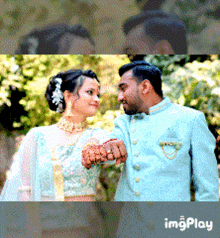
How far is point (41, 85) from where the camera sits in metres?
2.68

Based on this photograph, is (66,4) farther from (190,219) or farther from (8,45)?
(190,219)

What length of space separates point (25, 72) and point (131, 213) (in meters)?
1.60

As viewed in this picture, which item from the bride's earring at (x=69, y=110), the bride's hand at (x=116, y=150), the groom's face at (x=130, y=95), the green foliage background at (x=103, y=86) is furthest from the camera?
Result: the green foliage background at (x=103, y=86)

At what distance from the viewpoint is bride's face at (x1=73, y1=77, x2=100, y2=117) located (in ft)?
6.28

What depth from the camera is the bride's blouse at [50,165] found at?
184cm

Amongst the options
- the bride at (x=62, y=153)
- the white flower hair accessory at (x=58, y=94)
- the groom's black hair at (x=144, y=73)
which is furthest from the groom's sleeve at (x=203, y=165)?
the white flower hair accessory at (x=58, y=94)

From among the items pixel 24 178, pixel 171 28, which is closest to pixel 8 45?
pixel 24 178

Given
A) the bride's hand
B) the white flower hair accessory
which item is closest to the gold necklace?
the white flower hair accessory

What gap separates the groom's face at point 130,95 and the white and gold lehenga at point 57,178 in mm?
216

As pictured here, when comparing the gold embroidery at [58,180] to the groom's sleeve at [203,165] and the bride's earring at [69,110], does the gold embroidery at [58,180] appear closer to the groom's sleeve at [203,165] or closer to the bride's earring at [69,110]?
the bride's earring at [69,110]

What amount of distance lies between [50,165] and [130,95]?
60 centimetres

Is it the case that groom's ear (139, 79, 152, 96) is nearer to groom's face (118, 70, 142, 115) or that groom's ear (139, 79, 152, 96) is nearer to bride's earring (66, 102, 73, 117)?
groom's face (118, 70, 142, 115)

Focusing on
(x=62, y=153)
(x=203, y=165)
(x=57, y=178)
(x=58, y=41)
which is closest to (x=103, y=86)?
(x=58, y=41)

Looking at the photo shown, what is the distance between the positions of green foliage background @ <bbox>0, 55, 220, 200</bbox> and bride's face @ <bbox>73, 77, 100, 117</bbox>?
1.58 feet
